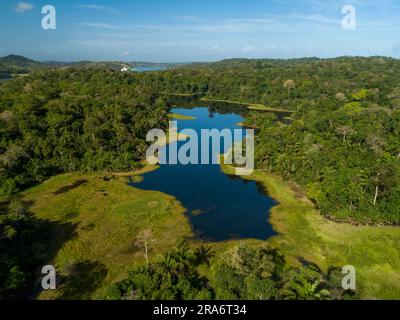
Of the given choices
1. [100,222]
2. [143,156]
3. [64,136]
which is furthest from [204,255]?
[64,136]

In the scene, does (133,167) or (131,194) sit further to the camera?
(133,167)

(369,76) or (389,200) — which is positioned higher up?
(369,76)

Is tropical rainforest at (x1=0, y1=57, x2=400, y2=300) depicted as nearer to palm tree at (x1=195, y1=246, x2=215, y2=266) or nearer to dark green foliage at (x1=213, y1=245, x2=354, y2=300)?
dark green foliage at (x1=213, y1=245, x2=354, y2=300)

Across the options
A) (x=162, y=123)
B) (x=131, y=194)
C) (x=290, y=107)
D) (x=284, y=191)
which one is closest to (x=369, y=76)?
(x=290, y=107)

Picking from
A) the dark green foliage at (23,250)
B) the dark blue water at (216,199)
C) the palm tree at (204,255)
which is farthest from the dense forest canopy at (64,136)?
the palm tree at (204,255)

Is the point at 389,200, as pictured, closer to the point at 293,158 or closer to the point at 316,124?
the point at 293,158

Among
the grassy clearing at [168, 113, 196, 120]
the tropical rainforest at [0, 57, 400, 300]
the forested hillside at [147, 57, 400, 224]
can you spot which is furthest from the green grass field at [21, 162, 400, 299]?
the grassy clearing at [168, 113, 196, 120]
